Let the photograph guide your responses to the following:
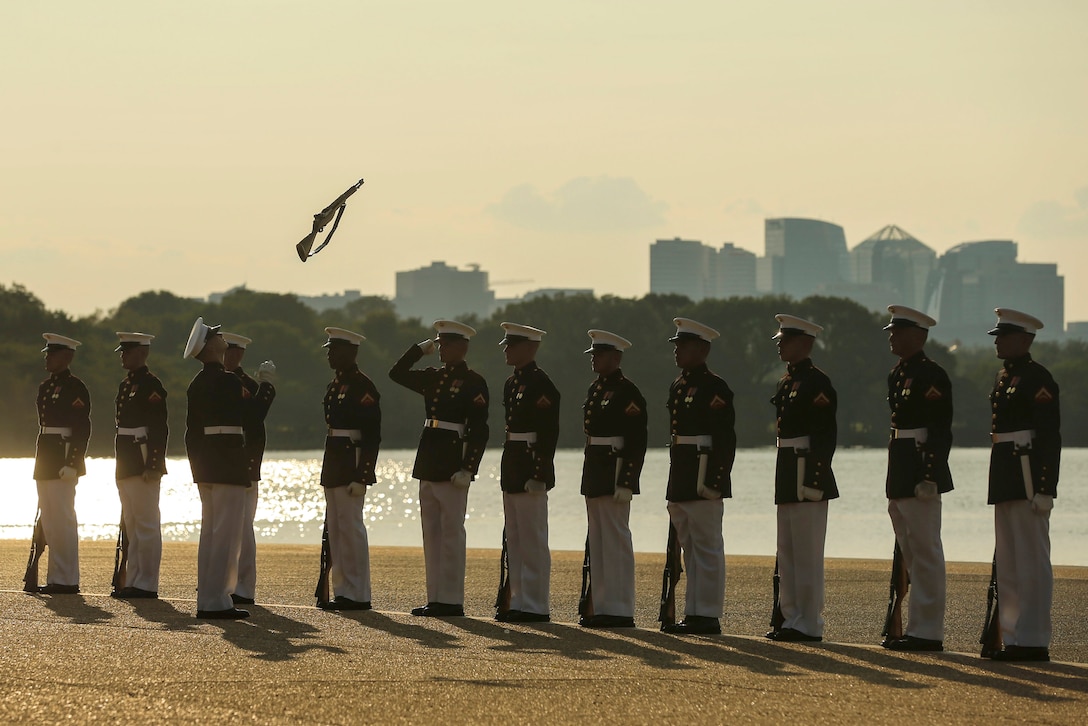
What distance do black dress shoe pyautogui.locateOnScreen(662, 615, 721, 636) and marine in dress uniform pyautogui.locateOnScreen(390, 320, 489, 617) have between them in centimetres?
203

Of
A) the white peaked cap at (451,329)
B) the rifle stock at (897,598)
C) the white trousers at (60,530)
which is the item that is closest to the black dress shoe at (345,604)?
the white peaked cap at (451,329)

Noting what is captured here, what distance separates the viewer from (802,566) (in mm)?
12258

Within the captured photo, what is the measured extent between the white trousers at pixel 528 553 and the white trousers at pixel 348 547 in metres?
1.30

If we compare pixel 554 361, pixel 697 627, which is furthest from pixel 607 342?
pixel 554 361

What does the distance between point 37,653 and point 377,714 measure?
2989 mm

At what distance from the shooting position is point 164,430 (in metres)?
15.7

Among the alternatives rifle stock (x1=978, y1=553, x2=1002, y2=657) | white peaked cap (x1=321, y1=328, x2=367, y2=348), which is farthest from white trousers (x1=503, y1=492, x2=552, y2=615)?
rifle stock (x1=978, y1=553, x2=1002, y2=657)

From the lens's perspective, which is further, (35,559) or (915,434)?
(35,559)

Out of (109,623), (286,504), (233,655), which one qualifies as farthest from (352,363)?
(286,504)

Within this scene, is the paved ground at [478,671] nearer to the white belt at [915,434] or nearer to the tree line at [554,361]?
the white belt at [915,434]

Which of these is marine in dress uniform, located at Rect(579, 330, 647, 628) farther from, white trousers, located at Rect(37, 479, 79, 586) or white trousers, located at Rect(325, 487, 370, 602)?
white trousers, located at Rect(37, 479, 79, 586)

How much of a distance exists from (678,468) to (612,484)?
0.59 m

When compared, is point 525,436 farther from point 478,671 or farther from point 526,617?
point 478,671

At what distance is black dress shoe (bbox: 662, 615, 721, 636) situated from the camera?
12617 millimetres
